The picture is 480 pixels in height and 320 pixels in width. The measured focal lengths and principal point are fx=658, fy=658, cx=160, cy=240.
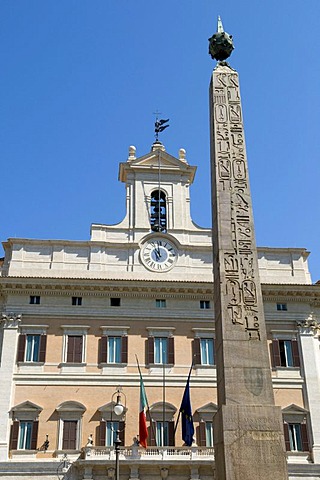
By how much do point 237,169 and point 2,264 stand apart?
17.2m

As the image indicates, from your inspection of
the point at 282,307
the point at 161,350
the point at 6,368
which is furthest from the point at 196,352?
the point at 6,368

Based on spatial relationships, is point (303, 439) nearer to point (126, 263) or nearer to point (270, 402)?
point (126, 263)

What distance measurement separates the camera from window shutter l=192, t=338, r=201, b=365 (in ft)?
86.7

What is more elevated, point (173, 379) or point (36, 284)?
point (36, 284)

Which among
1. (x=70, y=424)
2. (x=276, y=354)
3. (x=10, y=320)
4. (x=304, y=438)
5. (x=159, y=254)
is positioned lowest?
(x=304, y=438)

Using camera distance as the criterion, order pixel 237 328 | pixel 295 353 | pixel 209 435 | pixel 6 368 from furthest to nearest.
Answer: pixel 295 353
pixel 6 368
pixel 209 435
pixel 237 328

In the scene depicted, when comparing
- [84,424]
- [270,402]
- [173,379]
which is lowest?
[270,402]

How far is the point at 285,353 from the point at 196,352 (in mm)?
3729

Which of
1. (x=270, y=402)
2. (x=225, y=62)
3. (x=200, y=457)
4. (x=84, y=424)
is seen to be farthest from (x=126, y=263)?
(x=270, y=402)

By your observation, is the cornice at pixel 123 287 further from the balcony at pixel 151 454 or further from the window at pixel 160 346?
the balcony at pixel 151 454

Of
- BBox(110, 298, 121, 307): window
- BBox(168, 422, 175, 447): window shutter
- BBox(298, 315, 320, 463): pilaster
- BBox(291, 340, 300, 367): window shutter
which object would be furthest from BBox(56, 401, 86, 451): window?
BBox(298, 315, 320, 463): pilaster

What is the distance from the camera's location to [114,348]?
26.3m

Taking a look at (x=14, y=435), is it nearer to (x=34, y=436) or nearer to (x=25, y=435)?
(x=25, y=435)

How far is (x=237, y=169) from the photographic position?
43.8ft
